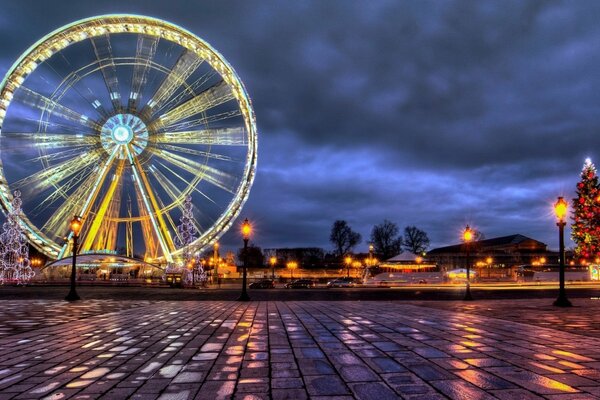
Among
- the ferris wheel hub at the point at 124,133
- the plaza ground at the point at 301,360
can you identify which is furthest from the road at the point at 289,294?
the plaza ground at the point at 301,360

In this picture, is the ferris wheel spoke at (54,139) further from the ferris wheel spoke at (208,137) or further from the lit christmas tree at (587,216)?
the lit christmas tree at (587,216)

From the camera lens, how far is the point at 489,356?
7.45m

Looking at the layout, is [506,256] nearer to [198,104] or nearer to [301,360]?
[198,104]

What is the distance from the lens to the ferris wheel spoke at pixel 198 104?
1309 inches

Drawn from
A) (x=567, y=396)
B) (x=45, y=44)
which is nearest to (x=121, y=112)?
(x=45, y=44)

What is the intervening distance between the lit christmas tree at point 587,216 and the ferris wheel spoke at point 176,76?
4034 centimetres

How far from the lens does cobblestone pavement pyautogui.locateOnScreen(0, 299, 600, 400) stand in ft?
17.8

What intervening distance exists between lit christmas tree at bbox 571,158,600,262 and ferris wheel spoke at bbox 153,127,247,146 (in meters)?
36.0

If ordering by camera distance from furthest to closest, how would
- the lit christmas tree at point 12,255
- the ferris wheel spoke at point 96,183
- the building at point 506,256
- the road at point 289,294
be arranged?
the building at point 506,256 < the lit christmas tree at point 12,255 < the ferris wheel spoke at point 96,183 < the road at point 289,294

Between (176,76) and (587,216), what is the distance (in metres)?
42.1

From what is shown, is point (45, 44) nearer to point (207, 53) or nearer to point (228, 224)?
point (207, 53)

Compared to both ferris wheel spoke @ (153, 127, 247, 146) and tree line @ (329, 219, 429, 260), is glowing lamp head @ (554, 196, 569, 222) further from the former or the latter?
tree line @ (329, 219, 429, 260)

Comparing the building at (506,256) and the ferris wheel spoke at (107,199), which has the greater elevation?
the ferris wheel spoke at (107,199)

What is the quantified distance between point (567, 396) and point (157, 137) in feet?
108
